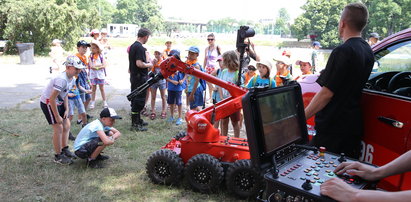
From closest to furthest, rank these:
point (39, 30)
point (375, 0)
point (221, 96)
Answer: point (221, 96), point (39, 30), point (375, 0)

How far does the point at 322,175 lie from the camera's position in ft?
6.05

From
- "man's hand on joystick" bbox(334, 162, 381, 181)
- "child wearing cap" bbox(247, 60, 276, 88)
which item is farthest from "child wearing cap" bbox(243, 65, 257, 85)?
"man's hand on joystick" bbox(334, 162, 381, 181)

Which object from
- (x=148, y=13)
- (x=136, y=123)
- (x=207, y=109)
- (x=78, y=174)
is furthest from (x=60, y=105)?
(x=148, y=13)

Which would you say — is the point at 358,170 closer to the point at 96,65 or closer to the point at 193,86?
the point at 193,86

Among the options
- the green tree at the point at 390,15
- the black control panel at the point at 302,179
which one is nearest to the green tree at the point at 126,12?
the green tree at the point at 390,15

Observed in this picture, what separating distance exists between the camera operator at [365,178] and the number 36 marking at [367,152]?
1428mm

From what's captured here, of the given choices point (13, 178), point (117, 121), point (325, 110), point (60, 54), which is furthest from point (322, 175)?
point (60, 54)

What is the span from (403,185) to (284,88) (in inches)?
57.4

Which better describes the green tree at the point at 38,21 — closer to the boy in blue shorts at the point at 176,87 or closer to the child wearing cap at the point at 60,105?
the boy in blue shorts at the point at 176,87

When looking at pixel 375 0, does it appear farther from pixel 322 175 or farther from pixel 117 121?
pixel 322 175

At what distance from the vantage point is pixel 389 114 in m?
2.94

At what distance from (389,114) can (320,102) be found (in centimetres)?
64

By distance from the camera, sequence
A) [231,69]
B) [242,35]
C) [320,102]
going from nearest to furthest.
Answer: [320,102] < [242,35] < [231,69]

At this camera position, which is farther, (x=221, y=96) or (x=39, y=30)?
(x=39, y=30)
